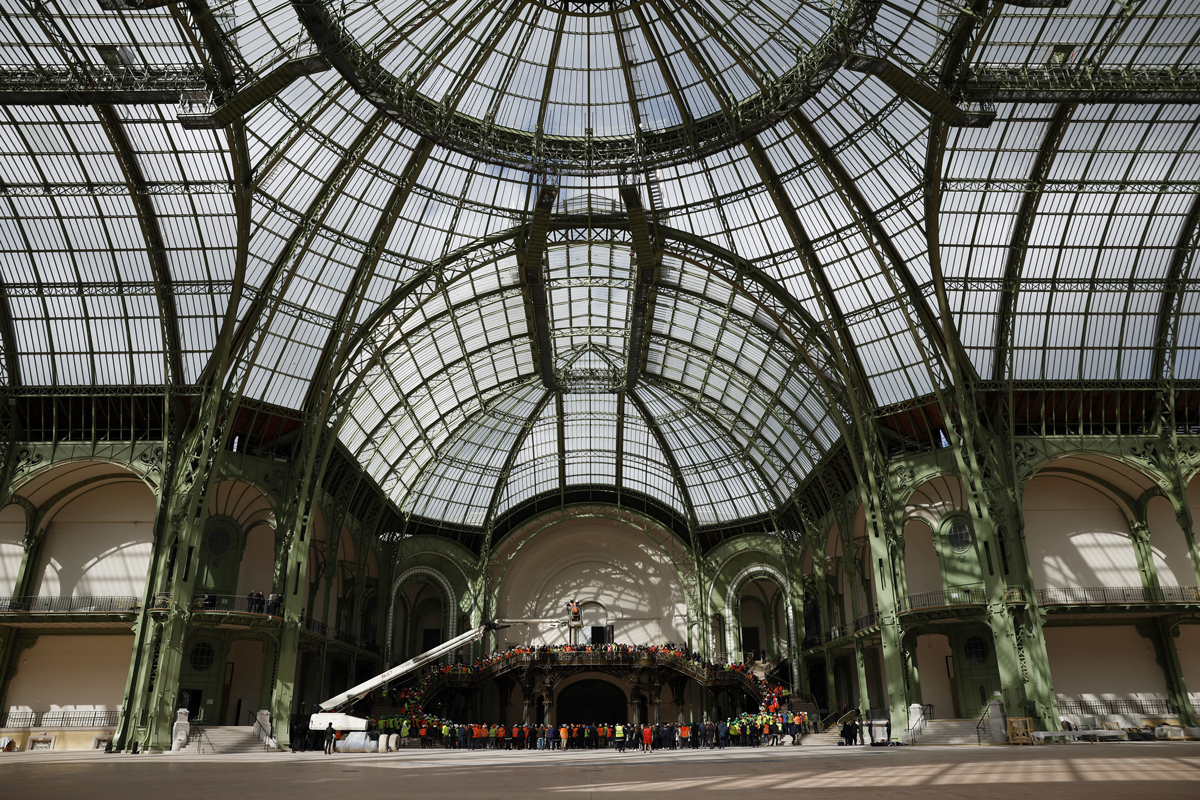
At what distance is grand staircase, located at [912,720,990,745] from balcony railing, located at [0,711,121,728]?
38.0m

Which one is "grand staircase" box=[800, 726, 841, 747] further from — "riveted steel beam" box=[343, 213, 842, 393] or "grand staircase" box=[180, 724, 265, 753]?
"grand staircase" box=[180, 724, 265, 753]

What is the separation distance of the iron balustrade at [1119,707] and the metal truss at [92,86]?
1789 inches

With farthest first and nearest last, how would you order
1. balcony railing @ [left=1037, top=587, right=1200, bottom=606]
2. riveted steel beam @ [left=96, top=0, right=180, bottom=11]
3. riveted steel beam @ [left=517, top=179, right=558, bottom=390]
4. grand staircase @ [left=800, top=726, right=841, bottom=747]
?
1. grand staircase @ [left=800, top=726, right=841, bottom=747]
2. balcony railing @ [left=1037, top=587, right=1200, bottom=606]
3. riveted steel beam @ [left=517, top=179, right=558, bottom=390]
4. riveted steel beam @ [left=96, top=0, right=180, bottom=11]

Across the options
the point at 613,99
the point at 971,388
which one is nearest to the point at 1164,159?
the point at 971,388

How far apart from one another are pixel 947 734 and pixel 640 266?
25.5 meters

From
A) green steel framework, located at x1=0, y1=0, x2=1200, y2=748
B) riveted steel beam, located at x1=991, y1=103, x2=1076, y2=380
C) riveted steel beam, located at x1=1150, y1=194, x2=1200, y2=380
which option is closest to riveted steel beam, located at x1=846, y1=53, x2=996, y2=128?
green steel framework, located at x1=0, y1=0, x2=1200, y2=748

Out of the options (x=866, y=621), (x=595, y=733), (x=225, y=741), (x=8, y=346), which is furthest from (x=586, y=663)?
(x=8, y=346)

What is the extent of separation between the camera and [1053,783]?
10.6 m

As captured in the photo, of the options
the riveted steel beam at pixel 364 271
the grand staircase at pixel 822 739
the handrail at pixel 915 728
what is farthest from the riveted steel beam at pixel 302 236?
the handrail at pixel 915 728

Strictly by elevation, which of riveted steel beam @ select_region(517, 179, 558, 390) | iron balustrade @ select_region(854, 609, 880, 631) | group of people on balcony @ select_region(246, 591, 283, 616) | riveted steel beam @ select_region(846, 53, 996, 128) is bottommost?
iron balustrade @ select_region(854, 609, 880, 631)

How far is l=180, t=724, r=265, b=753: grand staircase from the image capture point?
32.2 metres

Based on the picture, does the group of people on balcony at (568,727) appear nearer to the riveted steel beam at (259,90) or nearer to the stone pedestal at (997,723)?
the stone pedestal at (997,723)

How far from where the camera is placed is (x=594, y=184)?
37844mm

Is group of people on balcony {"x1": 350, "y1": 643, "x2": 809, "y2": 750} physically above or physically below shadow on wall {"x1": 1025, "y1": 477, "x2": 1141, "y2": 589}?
below
